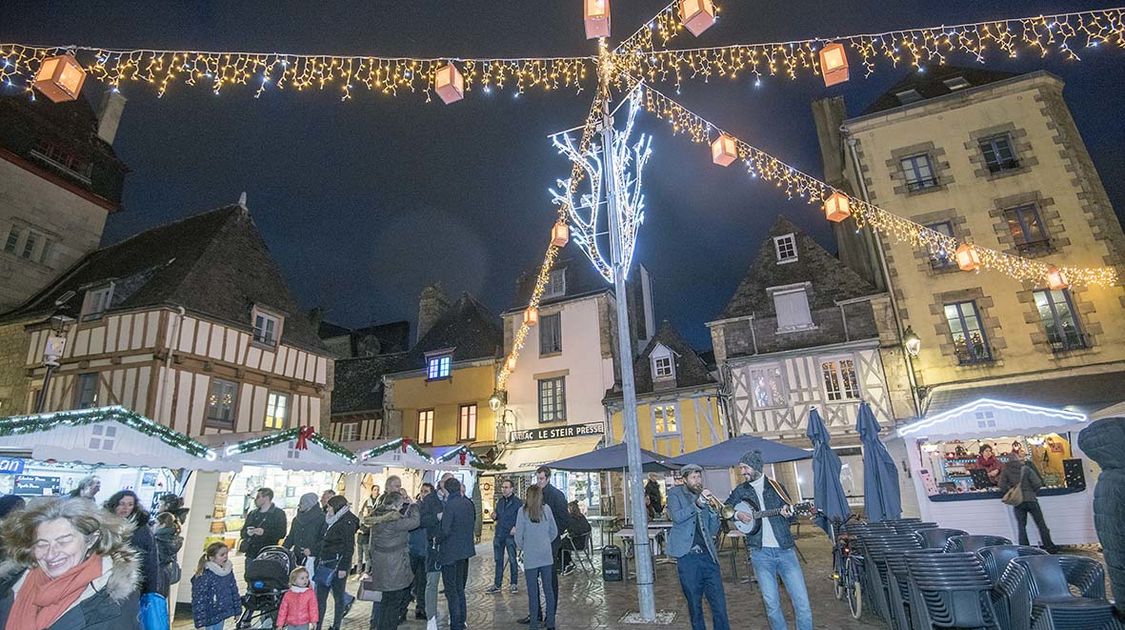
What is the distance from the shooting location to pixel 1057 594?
3902mm

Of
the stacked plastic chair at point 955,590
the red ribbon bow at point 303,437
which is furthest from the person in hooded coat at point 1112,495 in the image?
the red ribbon bow at point 303,437

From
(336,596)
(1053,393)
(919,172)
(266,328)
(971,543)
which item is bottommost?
(336,596)

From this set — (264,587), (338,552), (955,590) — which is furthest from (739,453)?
(264,587)

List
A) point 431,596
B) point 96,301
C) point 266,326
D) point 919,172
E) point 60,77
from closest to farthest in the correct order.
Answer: point 60,77 → point 431,596 → point 96,301 → point 266,326 → point 919,172

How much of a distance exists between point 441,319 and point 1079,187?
2072 centimetres

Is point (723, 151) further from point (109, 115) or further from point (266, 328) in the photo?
point (109, 115)

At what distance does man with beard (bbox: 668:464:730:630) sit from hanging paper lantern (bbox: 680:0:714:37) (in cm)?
430

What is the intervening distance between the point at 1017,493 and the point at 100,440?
43.1ft

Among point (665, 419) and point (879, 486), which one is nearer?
point (879, 486)

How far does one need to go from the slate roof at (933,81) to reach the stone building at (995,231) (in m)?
0.08

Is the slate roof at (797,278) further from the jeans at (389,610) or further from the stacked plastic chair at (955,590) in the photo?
the jeans at (389,610)

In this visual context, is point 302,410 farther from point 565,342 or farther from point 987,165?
point 987,165

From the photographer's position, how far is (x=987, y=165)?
51.8ft

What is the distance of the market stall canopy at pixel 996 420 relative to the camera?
33.2 feet
